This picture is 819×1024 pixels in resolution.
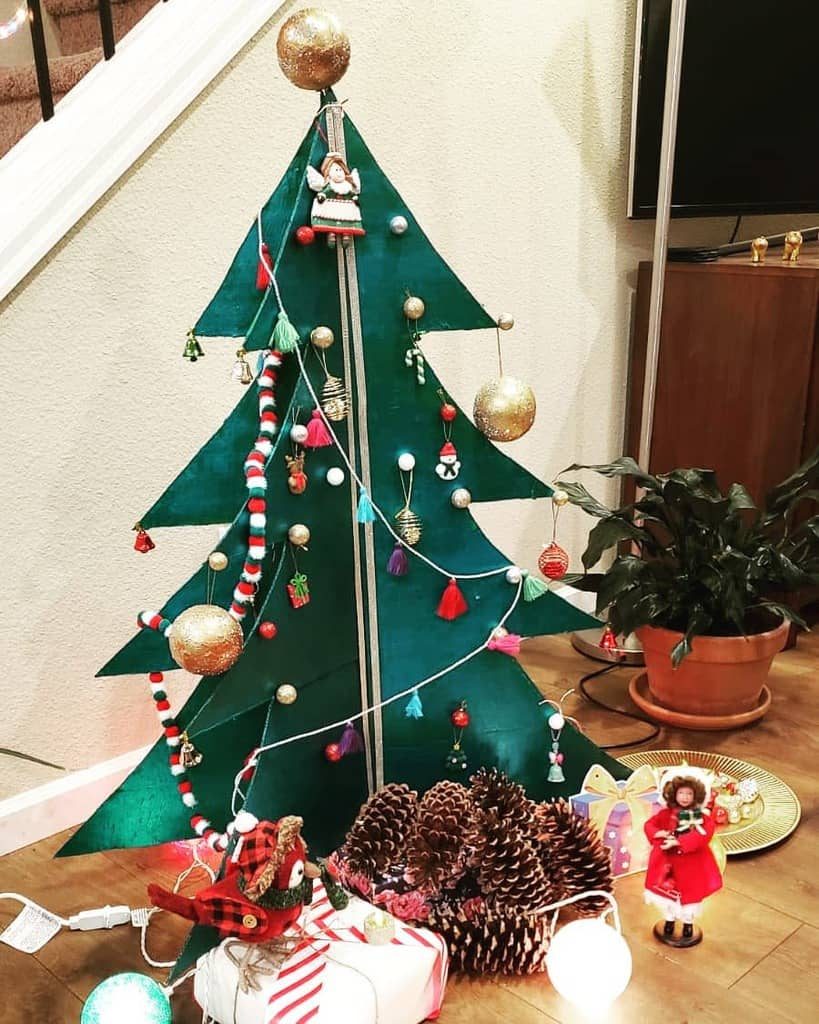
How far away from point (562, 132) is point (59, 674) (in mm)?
1364

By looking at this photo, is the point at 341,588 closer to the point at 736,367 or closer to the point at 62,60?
the point at 62,60

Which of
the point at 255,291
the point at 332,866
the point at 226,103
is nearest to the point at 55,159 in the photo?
the point at 226,103

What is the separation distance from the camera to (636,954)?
4.35 ft

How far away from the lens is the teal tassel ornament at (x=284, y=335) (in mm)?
1217

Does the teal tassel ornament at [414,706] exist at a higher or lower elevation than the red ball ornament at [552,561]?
lower

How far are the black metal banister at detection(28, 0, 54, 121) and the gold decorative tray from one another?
1282 millimetres

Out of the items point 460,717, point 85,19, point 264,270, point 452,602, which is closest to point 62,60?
point 85,19

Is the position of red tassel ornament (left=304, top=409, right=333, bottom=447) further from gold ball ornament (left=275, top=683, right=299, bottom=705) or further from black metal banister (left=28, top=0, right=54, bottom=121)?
black metal banister (left=28, top=0, right=54, bottom=121)

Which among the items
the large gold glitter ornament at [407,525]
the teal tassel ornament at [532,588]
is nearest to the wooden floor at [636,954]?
the teal tassel ornament at [532,588]

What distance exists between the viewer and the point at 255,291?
1267mm

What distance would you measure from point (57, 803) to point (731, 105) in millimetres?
1820

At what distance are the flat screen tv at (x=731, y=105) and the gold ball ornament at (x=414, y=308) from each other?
106 cm

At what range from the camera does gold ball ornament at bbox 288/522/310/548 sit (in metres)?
1.28

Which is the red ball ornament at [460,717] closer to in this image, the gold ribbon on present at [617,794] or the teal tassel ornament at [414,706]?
the teal tassel ornament at [414,706]
